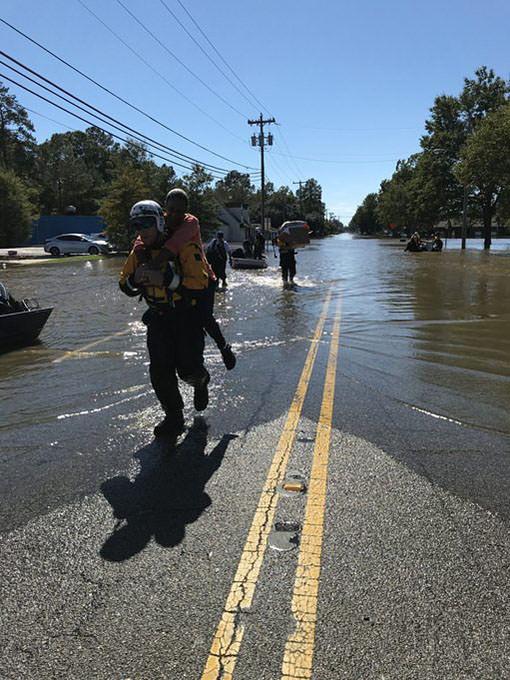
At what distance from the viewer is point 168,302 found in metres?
4.56

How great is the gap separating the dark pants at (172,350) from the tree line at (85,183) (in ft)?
72.0

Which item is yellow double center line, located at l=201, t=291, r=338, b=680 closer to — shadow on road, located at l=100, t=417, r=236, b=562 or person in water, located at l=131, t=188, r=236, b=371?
shadow on road, located at l=100, t=417, r=236, b=562

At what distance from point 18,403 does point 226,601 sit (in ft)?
13.6

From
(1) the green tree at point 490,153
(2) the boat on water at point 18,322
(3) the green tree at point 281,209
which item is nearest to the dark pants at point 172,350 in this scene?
(2) the boat on water at point 18,322

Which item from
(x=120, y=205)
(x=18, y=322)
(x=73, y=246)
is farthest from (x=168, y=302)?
(x=120, y=205)

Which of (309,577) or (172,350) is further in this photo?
(172,350)

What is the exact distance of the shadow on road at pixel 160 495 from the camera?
316cm

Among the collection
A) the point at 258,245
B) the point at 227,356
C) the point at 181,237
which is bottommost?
the point at 227,356

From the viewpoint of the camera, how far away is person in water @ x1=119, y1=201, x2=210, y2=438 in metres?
4.42

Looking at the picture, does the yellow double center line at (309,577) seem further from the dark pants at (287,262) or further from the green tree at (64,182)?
the green tree at (64,182)

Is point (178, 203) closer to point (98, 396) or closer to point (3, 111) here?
point (98, 396)

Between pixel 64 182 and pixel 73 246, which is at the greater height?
pixel 64 182

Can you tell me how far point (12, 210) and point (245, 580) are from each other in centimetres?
4060

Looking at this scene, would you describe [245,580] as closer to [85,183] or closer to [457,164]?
[457,164]
